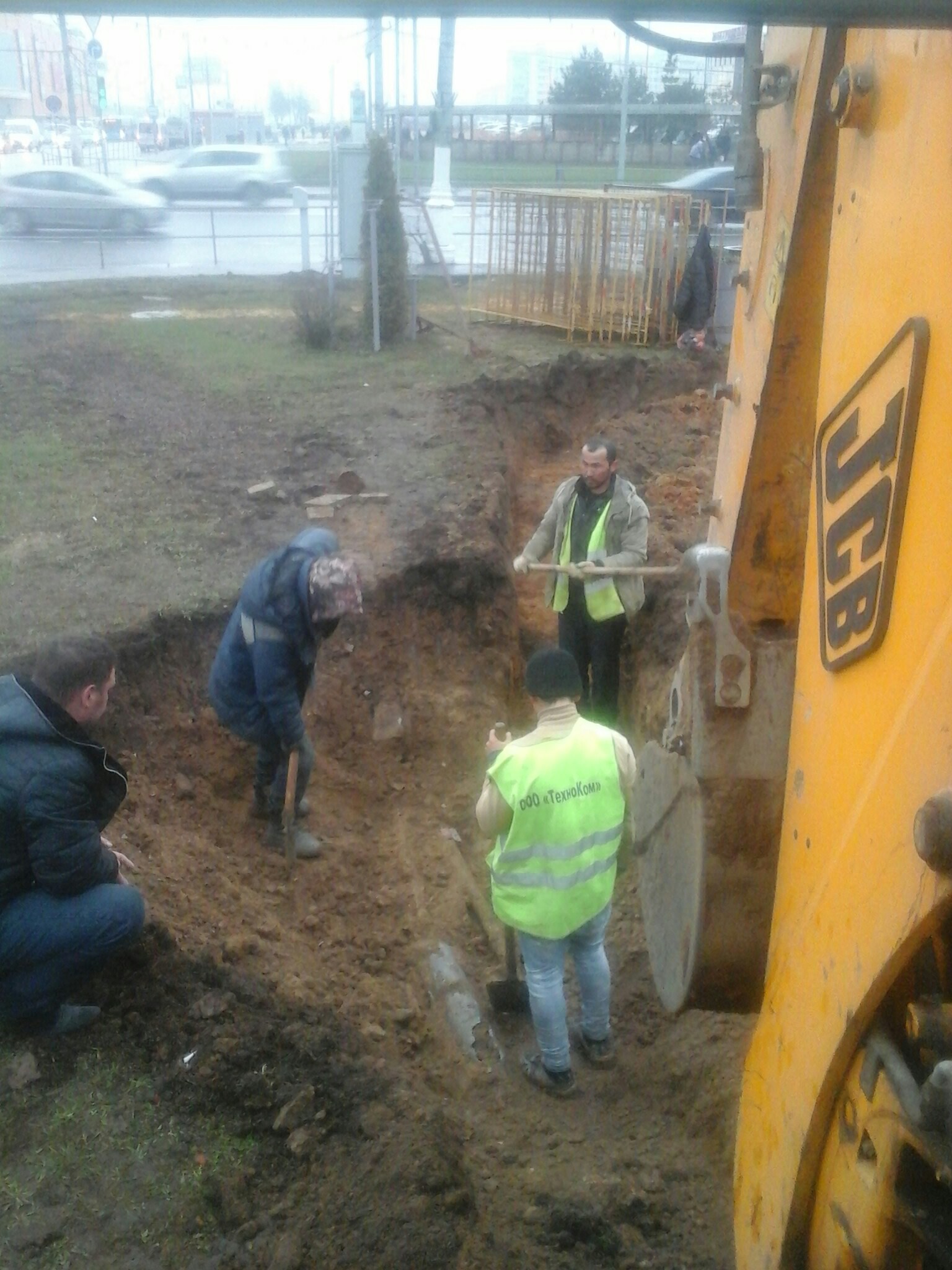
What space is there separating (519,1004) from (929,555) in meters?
4.02

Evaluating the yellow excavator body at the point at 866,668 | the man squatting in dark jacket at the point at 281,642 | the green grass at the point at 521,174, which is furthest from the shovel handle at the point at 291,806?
the green grass at the point at 521,174

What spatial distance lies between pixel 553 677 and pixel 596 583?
2.91 m

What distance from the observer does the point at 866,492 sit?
1.78 meters

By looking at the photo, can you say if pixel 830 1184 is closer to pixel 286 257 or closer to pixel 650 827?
pixel 650 827

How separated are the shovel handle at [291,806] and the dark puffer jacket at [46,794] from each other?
1964 mm

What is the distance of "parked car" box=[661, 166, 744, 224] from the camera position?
2131 centimetres

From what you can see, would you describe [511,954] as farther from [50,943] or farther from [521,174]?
[521,174]

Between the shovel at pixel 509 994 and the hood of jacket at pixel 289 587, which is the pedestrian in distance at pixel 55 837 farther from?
the shovel at pixel 509 994

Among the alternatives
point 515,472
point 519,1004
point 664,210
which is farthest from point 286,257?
point 519,1004

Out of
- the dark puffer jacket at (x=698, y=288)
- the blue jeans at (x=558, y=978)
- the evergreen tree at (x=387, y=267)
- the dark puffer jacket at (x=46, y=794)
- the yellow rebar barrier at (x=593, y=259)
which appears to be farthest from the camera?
the yellow rebar barrier at (x=593, y=259)

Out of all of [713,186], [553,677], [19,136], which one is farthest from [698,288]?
[19,136]

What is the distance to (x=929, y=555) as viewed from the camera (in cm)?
157

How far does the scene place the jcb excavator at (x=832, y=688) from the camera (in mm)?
1600

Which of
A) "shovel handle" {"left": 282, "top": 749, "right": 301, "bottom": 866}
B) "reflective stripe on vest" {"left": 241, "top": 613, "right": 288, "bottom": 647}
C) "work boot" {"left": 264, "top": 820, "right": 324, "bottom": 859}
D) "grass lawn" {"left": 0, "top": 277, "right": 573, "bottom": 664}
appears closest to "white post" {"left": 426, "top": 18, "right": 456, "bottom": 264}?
"grass lawn" {"left": 0, "top": 277, "right": 573, "bottom": 664}
